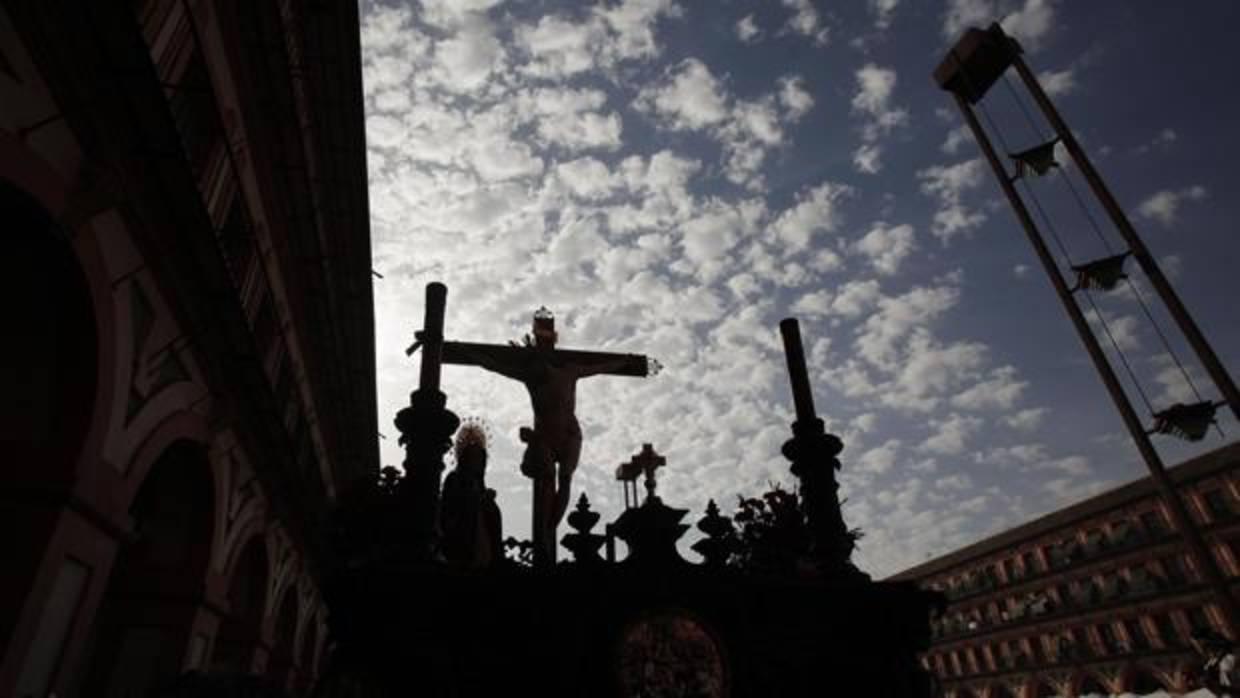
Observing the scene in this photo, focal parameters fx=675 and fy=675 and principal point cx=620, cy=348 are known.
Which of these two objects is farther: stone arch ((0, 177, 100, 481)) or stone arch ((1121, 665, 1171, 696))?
stone arch ((1121, 665, 1171, 696))

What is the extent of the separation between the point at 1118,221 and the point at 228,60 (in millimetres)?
13701

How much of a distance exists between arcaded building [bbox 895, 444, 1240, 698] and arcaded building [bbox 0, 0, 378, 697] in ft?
103

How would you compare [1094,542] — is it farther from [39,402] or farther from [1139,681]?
[39,402]

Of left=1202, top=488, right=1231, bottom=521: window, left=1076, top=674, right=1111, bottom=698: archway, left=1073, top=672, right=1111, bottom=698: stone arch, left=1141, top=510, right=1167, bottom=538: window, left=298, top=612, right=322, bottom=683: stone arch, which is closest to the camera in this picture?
left=298, top=612, right=322, bottom=683: stone arch

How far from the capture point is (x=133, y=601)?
25.4ft

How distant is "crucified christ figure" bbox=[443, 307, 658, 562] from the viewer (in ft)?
20.4

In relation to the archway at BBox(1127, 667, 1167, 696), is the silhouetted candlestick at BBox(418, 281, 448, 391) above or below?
above

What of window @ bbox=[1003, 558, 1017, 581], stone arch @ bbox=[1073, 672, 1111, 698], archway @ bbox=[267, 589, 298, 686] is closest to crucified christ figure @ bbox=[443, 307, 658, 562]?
archway @ bbox=[267, 589, 298, 686]

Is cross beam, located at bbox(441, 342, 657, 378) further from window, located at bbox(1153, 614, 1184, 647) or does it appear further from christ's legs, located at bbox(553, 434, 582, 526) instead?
window, located at bbox(1153, 614, 1184, 647)

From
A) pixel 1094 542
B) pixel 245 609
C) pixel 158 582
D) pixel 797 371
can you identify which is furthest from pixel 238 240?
pixel 1094 542

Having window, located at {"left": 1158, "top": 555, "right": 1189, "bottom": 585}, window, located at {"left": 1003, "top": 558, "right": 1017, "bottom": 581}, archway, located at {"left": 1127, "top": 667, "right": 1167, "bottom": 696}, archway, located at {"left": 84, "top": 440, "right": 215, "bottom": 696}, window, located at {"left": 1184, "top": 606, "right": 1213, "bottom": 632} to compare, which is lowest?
archway, located at {"left": 1127, "top": 667, "right": 1167, "bottom": 696}

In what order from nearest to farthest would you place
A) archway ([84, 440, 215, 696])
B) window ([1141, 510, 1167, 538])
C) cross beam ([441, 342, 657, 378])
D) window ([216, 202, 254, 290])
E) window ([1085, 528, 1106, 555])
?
cross beam ([441, 342, 657, 378]) → archway ([84, 440, 215, 696]) → window ([216, 202, 254, 290]) → window ([1141, 510, 1167, 538]) → window ([1085, 528, 1106, 555])

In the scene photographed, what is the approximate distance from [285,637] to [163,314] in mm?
9543

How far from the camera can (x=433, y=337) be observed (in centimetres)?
433
